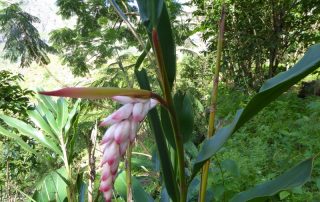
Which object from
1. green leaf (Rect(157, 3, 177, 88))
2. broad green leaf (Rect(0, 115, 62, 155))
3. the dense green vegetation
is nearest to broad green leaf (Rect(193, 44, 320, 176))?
the dense green vegetation

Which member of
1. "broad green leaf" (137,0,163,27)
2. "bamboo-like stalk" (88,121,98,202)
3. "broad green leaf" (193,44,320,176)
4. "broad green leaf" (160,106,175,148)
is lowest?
"bamboo-like stalk" (88,121,98,202)

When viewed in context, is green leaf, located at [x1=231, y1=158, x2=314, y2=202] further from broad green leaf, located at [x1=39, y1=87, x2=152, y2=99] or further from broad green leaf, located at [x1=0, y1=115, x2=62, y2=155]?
broad green leaf, located at [x1=0, y1=115, x2=62, y2=155]

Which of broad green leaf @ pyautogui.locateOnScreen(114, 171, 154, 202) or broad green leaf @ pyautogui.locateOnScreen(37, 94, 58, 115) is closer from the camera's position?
broad green leaf @ pyautogui.locateOnScreen(114, 171, 154, 202)

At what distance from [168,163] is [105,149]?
7.2 inches

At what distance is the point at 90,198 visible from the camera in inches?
29.2

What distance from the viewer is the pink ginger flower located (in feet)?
1.06

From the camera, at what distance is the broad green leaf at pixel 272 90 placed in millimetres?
383

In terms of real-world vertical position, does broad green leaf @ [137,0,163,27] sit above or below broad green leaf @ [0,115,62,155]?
above

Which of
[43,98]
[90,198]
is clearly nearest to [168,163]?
[90,198]

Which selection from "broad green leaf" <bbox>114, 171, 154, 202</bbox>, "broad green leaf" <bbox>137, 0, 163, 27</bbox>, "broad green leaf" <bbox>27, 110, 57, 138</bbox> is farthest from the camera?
"broad green leaf" <bbox>27, 110, 57, 138</bbox>

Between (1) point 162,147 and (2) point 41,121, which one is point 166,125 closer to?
(1) point 162,147

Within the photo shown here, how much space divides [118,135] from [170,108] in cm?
10

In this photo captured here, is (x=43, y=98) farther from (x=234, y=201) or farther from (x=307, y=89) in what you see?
(x=307, y=89)

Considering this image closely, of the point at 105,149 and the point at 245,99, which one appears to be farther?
the point at 245,99
